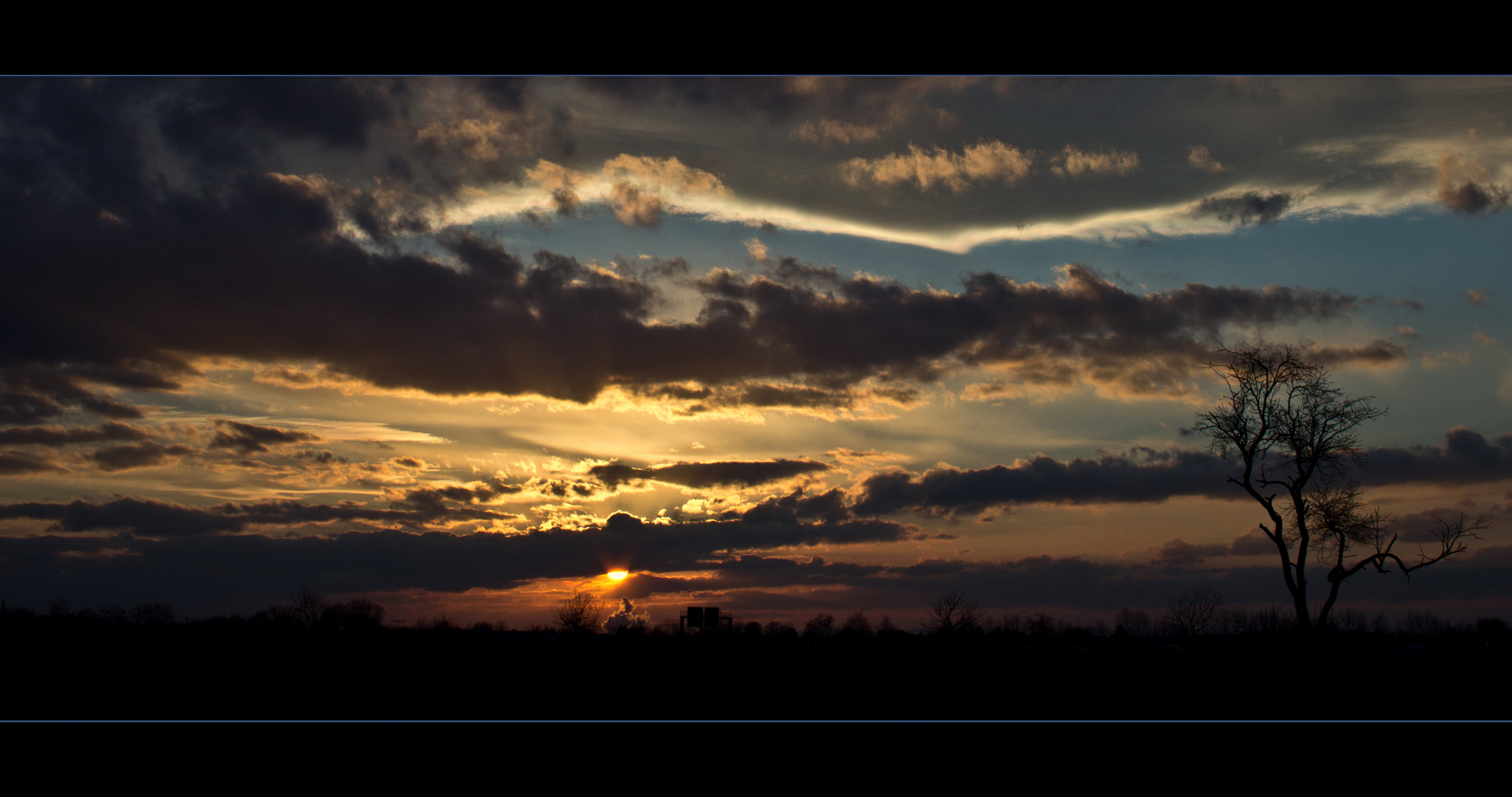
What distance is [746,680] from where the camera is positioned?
3662 cm

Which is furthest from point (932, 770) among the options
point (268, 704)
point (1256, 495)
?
point (268, 704)

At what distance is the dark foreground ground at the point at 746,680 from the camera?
25.2 meters

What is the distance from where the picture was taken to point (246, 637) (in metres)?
53.1

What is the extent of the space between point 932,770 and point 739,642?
61.7 meters

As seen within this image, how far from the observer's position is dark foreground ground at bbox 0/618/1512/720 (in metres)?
25.2

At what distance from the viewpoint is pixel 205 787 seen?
579 cm

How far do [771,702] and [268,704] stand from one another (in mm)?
19614

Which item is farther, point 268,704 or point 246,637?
point 246,637
